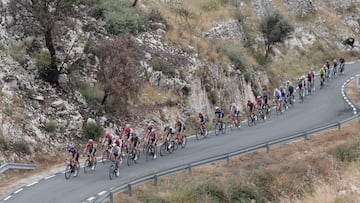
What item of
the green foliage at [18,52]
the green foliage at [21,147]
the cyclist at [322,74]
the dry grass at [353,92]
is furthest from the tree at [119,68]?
the cyclist at [322,74]

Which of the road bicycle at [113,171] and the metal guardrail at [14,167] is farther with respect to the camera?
the road bicycle at [113,171]

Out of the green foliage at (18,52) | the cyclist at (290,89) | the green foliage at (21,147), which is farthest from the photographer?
the cyclist at (290,89)

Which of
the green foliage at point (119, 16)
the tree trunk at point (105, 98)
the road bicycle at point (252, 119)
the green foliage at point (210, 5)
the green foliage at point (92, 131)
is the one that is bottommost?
the road bicycle at point (252, 119)

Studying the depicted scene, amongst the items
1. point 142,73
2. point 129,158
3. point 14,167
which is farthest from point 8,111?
point 142,73

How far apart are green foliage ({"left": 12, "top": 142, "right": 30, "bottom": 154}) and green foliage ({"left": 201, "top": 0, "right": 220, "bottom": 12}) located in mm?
29965

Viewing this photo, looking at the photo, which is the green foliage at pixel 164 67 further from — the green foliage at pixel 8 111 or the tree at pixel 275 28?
the tree at pixel 275 28

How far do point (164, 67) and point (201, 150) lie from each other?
26.6 ft

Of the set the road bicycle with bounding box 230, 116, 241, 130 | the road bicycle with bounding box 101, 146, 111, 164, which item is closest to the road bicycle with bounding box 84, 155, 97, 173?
the road bicycle with bounding box 101, 146, 111, 164

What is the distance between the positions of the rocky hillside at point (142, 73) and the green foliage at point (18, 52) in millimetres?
52

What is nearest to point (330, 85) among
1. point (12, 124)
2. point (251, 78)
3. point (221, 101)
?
point (251, 78)

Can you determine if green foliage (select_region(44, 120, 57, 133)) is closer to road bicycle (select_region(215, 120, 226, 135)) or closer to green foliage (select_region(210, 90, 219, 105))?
road bicycle (select_region(215, 120, 226, 135))

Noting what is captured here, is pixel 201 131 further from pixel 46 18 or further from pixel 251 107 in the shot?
pixel 46 18

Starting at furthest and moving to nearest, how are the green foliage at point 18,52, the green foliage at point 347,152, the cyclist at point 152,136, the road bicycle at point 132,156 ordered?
1. the green foliage at point 18,52
2. the cyclist at point 152,136
3. the road bicycle at point 132,156
4. the green foliage at point 347,152

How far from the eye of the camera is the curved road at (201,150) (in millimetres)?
18312
